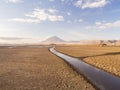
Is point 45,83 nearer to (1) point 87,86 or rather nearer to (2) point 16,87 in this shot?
(2) point 16,87

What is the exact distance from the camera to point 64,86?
15.3 meters

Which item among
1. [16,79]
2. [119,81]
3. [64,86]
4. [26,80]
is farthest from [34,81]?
[119,81]

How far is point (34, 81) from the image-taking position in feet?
55.5

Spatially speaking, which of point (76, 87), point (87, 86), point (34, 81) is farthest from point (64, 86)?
point (34, 81)

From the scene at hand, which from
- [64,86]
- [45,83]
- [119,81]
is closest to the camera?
[64,86]

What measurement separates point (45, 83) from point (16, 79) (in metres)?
3.31

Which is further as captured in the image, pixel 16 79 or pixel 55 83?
pixel 16 79

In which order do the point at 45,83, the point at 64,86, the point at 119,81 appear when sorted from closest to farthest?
the point at 64,86
the point at 45,83
the point at 119,81

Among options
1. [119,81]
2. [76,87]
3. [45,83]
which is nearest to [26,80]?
[45,83]

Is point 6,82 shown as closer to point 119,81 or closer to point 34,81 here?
point 34,81

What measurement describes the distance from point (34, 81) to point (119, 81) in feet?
27.3

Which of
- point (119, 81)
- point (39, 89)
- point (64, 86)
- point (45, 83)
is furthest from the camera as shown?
point (119, 81)

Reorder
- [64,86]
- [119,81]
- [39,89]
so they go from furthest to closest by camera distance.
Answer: [119,81]
[64,86]
[39,89]

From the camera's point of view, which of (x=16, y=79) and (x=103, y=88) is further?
(x=16, y=79)
